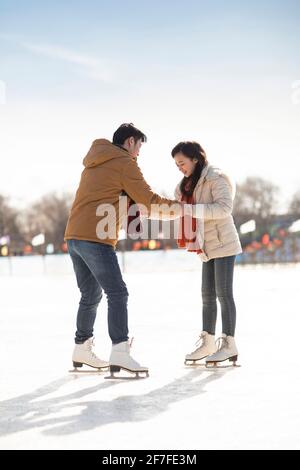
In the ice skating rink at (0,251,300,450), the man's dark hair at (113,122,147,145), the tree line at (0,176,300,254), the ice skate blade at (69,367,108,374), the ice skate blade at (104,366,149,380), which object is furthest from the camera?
the tree line at (0,176,300,254)

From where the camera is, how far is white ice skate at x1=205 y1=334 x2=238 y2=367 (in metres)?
4.61

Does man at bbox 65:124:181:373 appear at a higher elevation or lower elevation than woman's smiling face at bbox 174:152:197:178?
lower


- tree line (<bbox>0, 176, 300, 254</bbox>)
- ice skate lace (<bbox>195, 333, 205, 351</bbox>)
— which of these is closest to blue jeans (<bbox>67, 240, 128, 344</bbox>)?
ice skate lace (<bbox>195, 333, 205, 351</bbox>)

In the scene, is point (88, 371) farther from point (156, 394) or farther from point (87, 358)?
point (156, 394)

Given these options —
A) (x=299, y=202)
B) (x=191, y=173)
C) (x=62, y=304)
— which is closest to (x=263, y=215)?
(x=299, y=202)

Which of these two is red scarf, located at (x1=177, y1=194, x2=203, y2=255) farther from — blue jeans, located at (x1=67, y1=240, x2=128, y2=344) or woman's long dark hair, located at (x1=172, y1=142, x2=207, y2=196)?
blue jeans, located at (x1=67, y1=240, x2=128, y2=344)

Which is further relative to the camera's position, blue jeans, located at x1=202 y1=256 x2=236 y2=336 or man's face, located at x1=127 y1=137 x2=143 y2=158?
blue jeans, located at x1=202 y1=256 x2=236 y2=336

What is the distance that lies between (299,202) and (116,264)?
58109 mm

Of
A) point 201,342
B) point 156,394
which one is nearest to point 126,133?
point 201,342

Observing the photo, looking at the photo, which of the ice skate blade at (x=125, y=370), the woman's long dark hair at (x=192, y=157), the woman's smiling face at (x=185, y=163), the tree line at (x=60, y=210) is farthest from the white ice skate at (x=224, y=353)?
the tree line at (x=60, y=210)

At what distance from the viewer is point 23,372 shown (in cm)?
453

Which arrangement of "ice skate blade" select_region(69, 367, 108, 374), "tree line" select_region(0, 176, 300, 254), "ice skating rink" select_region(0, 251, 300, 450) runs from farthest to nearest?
"tree line" select_region(0, 176, 300, 254), "ice skate blade" select_region(69, 367, 108, 374), "ice skating rink" select_region(0, 251, 300, 450)

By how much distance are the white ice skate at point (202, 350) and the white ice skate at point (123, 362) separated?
1.68 feet
